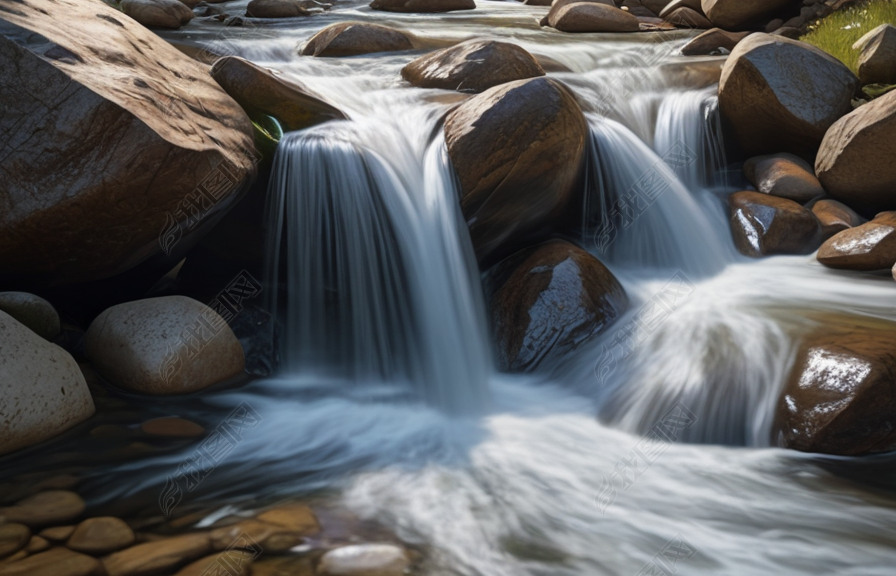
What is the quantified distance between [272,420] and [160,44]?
107 inches

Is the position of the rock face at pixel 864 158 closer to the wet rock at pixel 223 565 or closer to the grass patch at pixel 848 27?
the grass patch at pixel 848 27

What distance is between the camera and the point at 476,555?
2.93 m

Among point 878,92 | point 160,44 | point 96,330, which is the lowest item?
point 96,330

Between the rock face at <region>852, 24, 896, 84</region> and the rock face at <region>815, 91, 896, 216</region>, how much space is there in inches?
48.7

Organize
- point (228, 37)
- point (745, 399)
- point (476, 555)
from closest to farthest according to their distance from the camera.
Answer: point (476, 555), point (745, 399), point (228, 37)

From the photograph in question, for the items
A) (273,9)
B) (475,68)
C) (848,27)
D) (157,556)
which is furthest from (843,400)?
(273,9)

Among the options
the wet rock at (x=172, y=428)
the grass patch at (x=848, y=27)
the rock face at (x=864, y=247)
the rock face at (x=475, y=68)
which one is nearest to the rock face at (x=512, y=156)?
the rock face at (x=475, y=68)

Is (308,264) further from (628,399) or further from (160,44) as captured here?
(628,399)

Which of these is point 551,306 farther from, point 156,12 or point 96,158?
point 156,12

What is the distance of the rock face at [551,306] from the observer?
4.66 meters

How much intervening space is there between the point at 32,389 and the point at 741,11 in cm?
965

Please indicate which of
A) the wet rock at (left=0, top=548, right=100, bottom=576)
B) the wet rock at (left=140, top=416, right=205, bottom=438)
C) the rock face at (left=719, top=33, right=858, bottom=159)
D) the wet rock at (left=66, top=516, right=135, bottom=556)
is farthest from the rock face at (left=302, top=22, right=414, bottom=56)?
the wet rock at (left=0, top=548, right=100, bottom=576)

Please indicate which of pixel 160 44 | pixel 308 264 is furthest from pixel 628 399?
pixel 160 44

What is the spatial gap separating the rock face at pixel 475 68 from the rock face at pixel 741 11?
182 inches
